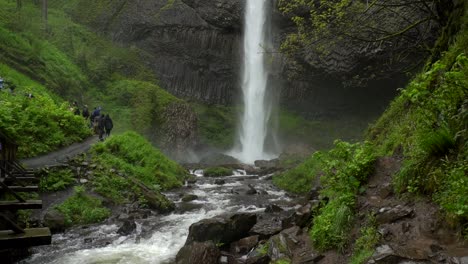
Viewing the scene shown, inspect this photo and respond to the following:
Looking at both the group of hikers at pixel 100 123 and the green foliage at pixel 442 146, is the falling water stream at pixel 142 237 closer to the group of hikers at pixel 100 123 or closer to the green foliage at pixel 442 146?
the green foliage at pixel 442 146

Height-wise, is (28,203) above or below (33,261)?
above

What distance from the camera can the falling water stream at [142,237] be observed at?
11156mm

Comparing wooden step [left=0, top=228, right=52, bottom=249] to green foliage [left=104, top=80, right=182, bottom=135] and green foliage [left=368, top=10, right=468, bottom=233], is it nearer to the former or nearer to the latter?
green foliage [left=368, top=10, right=468, bottom=233]

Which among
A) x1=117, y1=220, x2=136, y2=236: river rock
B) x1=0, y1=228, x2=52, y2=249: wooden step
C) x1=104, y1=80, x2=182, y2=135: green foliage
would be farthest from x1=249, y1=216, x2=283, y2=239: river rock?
x1=104, y1=80, x2=182, y2=135: green foliage

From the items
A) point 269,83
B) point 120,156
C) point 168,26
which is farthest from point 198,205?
point 168,26

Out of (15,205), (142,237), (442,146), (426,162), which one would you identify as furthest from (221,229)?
(442,146)

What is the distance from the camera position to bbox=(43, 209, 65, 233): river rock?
13.1 metres

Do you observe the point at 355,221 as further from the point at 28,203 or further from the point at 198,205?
the point at 198,205

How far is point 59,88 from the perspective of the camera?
34.4 m

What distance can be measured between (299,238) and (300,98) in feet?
133

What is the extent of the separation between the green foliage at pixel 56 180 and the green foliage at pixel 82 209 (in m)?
0.72

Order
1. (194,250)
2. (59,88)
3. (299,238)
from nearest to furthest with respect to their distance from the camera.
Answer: (299,238), (194,250), (59,88)

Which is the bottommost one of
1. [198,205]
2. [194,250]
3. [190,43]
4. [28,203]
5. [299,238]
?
[198,205]

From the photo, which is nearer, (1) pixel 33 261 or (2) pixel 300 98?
(1) pixel 33 261
